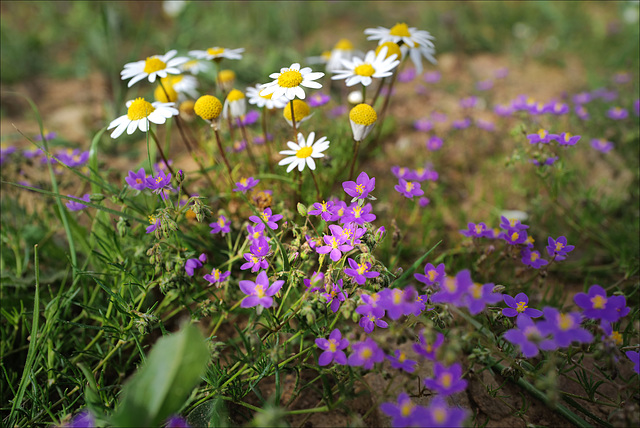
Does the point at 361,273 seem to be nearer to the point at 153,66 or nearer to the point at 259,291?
the point at 259,291

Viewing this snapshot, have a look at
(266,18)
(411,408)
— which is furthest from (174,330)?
(266,18)

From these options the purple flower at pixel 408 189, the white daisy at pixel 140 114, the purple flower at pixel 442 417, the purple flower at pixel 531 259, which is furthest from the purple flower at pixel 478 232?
the white daisy at pixel 140 114

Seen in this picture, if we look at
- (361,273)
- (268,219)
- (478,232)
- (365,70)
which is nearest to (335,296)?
(361,273)

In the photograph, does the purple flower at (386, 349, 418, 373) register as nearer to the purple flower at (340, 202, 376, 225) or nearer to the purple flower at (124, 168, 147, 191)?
the purple flower at (340, 202, 376, 225)

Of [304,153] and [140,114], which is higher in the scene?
[140,114]

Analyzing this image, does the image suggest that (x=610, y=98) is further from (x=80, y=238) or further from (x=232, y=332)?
(x=80, y=238)

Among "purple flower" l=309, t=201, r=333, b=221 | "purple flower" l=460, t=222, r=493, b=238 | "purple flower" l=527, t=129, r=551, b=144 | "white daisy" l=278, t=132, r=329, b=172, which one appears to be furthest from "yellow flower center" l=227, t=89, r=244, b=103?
"purple flower" l=527, t=129, r=551, b=144

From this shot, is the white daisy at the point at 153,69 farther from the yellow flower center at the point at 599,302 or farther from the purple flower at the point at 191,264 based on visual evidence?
the yellow flower center at the point at 599,302
